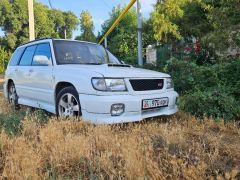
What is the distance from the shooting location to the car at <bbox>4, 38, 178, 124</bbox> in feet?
14.5

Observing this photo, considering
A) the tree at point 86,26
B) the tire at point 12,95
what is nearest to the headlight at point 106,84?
the tire at point 12,95

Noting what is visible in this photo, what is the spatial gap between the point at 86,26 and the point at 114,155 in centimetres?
3957

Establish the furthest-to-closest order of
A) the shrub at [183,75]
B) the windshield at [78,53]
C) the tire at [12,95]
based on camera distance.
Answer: the tire at [12,95], the shrub at [183,75], the windshield at [78,53]

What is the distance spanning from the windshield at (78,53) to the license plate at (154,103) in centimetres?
162

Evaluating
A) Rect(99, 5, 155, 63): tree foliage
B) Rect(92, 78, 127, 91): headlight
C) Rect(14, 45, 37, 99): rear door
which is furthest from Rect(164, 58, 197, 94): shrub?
Rect(99, 5, 155, 63): tree foliage

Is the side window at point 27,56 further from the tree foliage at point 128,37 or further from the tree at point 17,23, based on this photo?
the tree at point 17,23

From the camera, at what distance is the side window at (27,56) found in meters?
6.51

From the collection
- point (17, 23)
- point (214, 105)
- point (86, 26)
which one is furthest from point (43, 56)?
point (17, 23)

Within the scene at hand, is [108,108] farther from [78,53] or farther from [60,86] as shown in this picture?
[78,53]

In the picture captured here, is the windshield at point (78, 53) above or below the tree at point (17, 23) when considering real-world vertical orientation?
below

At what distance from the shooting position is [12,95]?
7.34 m

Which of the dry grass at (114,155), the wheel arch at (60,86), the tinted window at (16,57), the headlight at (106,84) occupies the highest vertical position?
the tinted window at (16,57)

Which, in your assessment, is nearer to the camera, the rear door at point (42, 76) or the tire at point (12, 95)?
the rear door at point (42, 76)

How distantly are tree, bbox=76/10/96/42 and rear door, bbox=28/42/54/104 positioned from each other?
3188cm
